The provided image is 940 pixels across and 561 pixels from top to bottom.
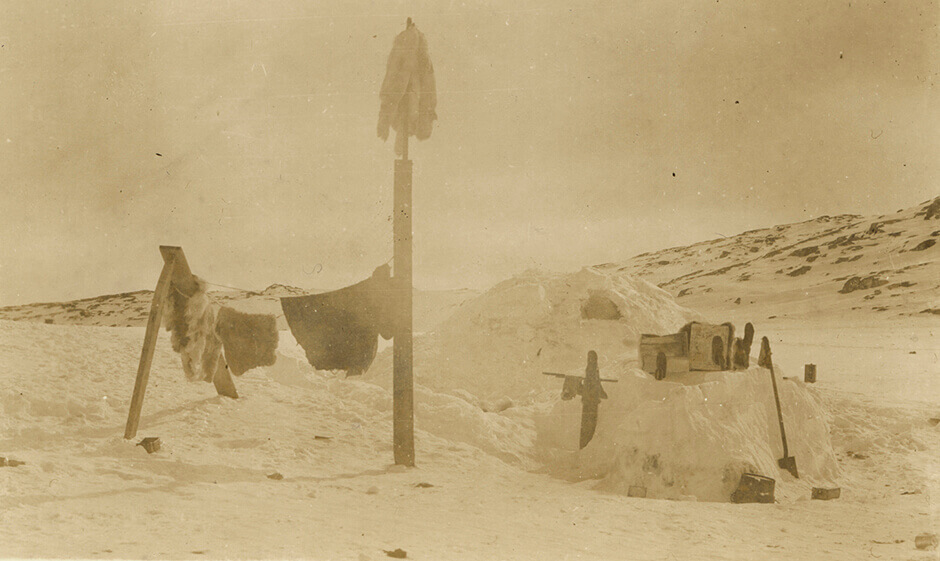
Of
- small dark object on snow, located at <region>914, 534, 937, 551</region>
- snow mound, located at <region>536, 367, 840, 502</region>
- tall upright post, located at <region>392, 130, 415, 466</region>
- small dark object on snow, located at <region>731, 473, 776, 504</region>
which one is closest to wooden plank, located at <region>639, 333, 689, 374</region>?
snow mound, located at <region>536, 367, 840, 502</region>

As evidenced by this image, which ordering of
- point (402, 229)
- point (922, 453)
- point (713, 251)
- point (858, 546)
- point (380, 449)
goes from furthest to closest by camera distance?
point (713, 251) → point (922, 453) → point (380, 449) → point (402, 229) → point (858, 546)

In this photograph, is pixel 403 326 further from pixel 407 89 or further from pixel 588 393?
pixel 407 89

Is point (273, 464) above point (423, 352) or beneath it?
beneath

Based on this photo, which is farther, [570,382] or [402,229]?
[570,382]

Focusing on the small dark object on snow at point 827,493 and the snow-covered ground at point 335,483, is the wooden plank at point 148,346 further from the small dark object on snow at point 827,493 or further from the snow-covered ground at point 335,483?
the small dark object on snow at point 827,493

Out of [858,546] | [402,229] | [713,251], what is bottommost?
[858,546]

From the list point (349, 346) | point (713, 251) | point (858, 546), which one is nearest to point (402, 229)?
point (349, 346)

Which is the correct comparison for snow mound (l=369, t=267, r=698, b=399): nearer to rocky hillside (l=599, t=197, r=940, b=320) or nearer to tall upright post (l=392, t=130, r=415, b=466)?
tall upright post (l=392, t=130, r=415, b=466)

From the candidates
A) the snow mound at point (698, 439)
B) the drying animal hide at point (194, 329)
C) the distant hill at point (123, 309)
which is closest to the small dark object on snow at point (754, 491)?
the snow mound at point (698, 439)

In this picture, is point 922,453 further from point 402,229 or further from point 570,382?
point 402,229
